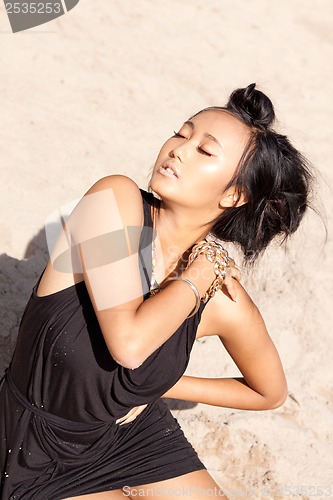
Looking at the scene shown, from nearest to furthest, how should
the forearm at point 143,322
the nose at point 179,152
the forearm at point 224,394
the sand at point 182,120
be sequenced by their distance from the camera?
the forearm at point 143,322 → the nose at point 179,152 → the forearm at point 224,394 → the sand at point 182,120

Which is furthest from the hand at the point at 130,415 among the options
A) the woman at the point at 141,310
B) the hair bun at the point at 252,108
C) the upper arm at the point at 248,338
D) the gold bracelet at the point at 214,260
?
the hair bun at the point at 252,108

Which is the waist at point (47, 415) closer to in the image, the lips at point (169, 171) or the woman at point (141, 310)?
the woman at point (141, 310)

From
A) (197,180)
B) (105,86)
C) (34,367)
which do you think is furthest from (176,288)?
(105,86)

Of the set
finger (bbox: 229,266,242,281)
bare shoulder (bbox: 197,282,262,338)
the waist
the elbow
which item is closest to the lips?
finger (bbox: 229,266,242,281)

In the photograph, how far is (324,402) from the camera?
3.69m

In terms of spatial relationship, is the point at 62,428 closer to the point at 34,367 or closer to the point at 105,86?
the point at 34,367

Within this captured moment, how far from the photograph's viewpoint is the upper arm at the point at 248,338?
8.70 ft

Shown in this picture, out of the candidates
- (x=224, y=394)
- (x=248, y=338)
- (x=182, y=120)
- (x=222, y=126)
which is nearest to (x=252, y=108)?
(x=222, y=126)

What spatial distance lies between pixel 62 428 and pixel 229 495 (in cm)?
110

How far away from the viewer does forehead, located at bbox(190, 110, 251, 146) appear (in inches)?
93.7

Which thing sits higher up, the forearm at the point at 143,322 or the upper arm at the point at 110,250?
the upper arm at the point at 110,250

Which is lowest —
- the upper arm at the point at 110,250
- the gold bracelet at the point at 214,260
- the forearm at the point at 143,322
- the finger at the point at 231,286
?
the finger at the point at 231,286

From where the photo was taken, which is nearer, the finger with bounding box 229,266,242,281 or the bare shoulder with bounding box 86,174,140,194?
the bare shoulder with bounding box 86,174,140,194

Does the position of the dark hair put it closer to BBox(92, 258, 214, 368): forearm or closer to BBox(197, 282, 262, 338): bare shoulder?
BBox(197, 282, 262, 338): bare shoulder
